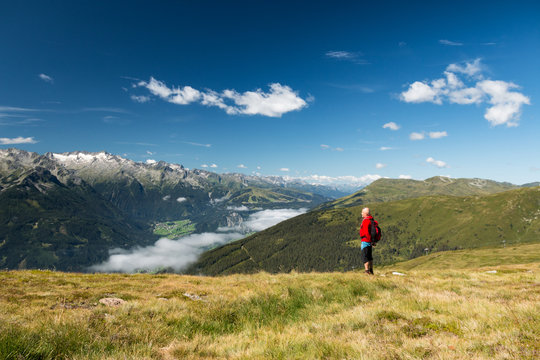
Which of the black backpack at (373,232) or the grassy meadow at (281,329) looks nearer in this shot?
the grassy meadow at (281,329)

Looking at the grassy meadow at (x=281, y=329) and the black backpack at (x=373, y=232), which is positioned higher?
the black backpack at (x=373, y=232)

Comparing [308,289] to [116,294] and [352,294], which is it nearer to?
[352,294]

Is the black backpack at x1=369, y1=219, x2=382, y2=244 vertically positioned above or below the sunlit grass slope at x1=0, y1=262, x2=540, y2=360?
above

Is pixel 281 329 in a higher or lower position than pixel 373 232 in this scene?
lower

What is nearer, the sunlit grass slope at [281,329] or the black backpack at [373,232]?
the sunlit grass slope at [281,329]

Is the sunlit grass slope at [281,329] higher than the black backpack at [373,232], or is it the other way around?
the black backpack at [373,232]

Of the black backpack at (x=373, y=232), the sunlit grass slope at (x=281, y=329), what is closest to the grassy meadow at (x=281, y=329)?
the sunlit grass slope at (x=281, y=329)

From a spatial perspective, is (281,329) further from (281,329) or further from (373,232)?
(373,232)

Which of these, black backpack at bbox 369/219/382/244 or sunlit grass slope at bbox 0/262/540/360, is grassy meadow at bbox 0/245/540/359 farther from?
black backpack at bbox 369/219/382/244

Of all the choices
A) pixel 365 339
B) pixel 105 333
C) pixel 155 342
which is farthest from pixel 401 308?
pixel 105 333

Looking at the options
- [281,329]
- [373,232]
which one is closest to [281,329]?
[281,329]

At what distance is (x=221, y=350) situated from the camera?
545 centimetres

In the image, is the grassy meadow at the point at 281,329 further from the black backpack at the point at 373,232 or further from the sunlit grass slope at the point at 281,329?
the black backpack at the point at 373,232

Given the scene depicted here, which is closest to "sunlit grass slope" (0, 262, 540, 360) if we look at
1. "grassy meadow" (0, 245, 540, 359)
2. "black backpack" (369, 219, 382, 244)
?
"grassy meadow" (0, 245, 540, 359)
